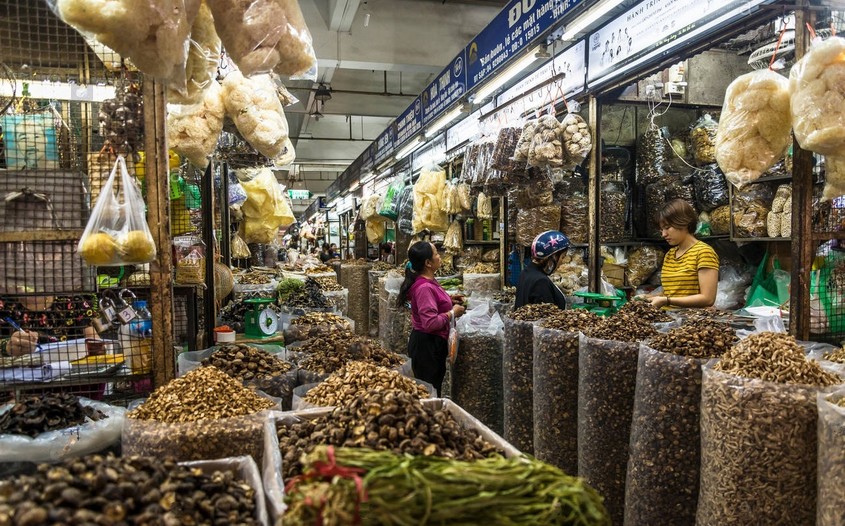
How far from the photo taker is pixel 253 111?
9.07 feet

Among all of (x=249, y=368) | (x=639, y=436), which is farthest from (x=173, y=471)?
(x=639, y=436)

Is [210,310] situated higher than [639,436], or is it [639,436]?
[210,310]

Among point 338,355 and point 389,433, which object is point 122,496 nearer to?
point 389,433

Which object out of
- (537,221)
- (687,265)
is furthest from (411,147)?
(687,265)

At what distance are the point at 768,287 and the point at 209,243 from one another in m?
4.24

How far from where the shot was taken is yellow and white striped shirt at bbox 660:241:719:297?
12.3 feet

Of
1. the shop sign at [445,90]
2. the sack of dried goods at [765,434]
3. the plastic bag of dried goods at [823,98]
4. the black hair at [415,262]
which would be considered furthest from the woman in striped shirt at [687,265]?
the shop sign at [445,90]

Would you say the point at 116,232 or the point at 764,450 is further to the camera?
the point at 116,232

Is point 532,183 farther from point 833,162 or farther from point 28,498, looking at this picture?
point 28,498

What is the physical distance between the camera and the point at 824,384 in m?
1.78

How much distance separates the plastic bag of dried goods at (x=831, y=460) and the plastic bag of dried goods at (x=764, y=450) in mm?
105

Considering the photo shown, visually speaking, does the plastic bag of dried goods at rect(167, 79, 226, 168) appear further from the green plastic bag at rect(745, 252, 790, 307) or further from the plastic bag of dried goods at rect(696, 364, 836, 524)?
the green plastic bag at rect(745, 252, 790, 307)

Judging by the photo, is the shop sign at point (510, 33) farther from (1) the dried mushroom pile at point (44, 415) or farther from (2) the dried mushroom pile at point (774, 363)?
(1) the dried mushroom pile at point (44, 415)

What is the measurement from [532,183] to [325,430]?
10.0ft
